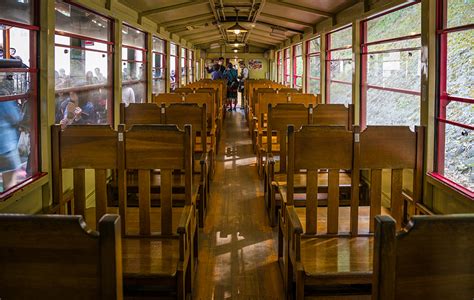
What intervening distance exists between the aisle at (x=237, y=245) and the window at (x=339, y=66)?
1.56 meters

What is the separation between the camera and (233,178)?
605 cm

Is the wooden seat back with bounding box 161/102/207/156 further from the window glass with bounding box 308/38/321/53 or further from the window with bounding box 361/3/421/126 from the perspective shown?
the window glass with bounding box 308/38/321/53

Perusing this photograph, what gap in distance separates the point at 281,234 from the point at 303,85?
268 inches

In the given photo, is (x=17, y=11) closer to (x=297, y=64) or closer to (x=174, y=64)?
(x=174, y=64)

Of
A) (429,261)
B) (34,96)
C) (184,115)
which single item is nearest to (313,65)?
(184,115)

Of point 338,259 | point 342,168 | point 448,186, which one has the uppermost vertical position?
point 342,168

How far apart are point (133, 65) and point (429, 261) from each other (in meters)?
6.02

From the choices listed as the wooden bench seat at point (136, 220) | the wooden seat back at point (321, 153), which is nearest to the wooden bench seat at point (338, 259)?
the wooden seat back at point (321, 153)

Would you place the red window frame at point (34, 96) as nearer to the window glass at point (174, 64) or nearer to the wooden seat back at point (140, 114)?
the wooden seat back at point (140, 114)

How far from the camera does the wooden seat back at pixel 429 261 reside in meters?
1.30

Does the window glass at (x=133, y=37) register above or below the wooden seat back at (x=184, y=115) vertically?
above

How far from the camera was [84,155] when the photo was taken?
109 inches

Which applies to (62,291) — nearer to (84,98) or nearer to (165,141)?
(165,141)

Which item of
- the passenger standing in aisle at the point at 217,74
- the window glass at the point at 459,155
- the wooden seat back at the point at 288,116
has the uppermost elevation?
the passenger standing in aisle at the point at 217,74
